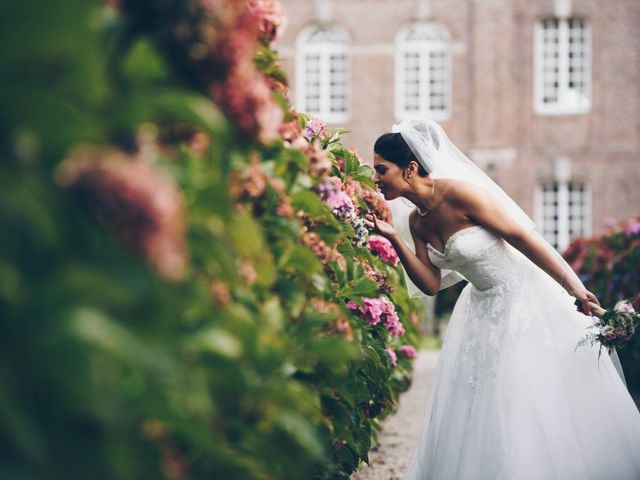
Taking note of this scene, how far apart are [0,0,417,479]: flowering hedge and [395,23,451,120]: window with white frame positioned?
59.4 feet

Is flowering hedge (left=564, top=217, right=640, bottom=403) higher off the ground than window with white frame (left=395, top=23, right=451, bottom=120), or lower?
lower

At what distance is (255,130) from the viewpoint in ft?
5.31

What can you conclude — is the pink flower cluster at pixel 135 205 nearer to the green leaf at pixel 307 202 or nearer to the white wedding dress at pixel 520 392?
the green leaf at pixel 307 202

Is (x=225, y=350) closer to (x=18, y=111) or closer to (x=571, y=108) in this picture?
(x=18, y=111)

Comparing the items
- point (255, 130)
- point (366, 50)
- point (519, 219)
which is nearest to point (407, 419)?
point (519, 219)

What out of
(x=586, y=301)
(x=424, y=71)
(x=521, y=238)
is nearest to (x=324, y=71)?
(x=424, y=71)

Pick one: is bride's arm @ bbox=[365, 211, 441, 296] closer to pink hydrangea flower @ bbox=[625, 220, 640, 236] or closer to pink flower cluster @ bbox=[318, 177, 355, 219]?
pink flower cluster @ bbox=[318, 177, 355, 219]

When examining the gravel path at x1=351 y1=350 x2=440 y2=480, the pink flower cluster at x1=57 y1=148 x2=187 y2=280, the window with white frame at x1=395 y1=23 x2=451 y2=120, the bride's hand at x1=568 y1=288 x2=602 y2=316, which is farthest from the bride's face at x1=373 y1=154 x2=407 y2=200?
the window with white frame at x1=395 y1=23 x2=451 y2=120

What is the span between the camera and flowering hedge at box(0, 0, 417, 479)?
1.11 m

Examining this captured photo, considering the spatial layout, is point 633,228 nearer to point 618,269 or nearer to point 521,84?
point 618,269

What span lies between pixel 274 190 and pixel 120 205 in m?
1.04

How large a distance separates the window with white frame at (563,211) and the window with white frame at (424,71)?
109 inches

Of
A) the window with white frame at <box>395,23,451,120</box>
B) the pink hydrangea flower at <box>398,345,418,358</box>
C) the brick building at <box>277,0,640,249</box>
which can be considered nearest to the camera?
the pink hydrangea flower at <box>398,345,418,358</box>

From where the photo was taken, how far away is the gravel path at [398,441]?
5562mm
